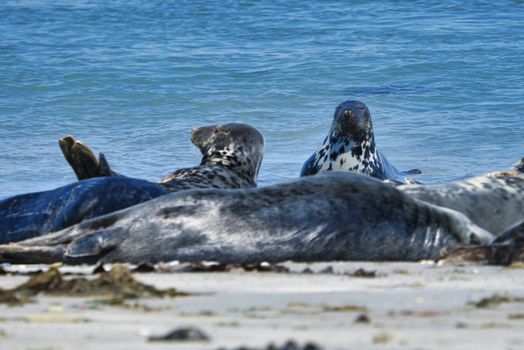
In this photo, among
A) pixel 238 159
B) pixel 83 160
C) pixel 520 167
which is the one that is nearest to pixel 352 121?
pixel 238 159

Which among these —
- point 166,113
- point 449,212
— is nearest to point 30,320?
point 449,212

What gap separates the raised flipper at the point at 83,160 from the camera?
8.96 metres

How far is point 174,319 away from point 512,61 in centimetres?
1602

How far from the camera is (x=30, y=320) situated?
4.25 metres

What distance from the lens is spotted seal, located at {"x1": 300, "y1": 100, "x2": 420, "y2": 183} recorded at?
1105cm

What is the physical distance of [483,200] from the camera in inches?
304

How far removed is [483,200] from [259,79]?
11620mm

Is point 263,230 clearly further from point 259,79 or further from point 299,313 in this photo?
point 259,79

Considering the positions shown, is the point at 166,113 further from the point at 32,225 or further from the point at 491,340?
the point at 491,340

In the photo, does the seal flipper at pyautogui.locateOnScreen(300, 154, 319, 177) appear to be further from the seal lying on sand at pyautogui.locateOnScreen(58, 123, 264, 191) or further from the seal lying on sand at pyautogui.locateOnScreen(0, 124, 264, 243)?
the seal lying on sand at pyautogui.locateOnScreen(0, 124, 264, 243)

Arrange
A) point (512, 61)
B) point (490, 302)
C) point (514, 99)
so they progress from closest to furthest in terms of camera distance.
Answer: point (490, 302) → point (514, 99) → point (512, 61)

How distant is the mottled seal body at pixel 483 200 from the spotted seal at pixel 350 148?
123 inches

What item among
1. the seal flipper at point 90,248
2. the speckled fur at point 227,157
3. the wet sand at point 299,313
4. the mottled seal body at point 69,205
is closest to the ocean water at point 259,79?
the speckled fur at point 227,157

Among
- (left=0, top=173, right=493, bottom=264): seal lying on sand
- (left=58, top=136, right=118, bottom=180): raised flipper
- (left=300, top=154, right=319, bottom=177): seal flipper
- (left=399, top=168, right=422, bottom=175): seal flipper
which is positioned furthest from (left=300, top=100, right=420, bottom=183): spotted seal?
(left=0, top=173, right=493, bottom=264): seal lying on sand
